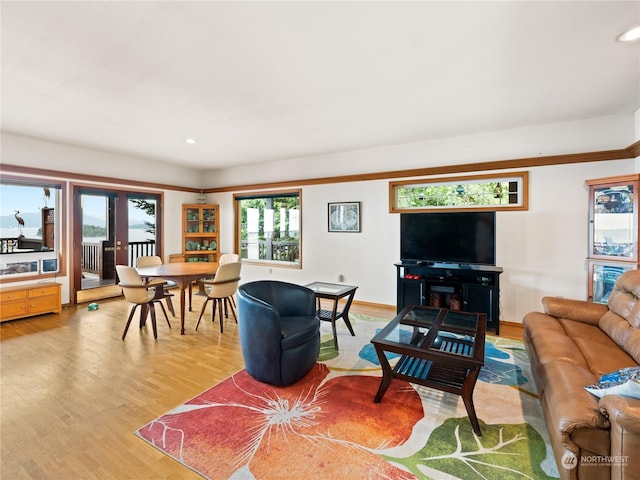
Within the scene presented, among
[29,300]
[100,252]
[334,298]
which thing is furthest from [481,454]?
[100,252]

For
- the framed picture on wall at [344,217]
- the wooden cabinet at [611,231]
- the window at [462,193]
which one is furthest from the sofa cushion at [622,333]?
the framed picture on wall at [344,217]

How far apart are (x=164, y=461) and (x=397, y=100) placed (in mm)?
3563

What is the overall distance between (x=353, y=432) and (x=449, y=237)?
3.04 m

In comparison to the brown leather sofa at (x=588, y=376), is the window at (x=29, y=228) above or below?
above

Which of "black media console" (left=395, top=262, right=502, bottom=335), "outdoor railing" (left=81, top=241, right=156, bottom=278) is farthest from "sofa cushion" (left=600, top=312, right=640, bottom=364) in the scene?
"outdoor railing" (left=81, top=241, right=156, bottom=278)

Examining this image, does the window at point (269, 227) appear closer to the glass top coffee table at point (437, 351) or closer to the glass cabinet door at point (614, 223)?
the glass top coffee table at point (437, 351)

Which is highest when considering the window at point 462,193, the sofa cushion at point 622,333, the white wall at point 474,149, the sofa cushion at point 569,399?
the white wall at point 474,149

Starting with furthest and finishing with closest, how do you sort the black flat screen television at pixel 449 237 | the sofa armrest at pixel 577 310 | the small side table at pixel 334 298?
1. the black flat screen television at pixel 449 237
2. the small side table at pixel 334 298
3. the sofa armrest at pixel 577 310

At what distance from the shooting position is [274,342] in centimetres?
253

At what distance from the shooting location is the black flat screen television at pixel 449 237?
4.02m

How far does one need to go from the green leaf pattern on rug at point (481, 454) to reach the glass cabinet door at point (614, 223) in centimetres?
255

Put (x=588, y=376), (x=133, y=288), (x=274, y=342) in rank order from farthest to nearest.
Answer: (x=133, y=288) → (x=274, y=342) → (x=588, y=376)

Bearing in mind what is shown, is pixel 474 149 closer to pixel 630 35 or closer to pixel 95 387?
pixel 630 35

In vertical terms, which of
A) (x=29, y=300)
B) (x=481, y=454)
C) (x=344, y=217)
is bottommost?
(x=481, y=454)
